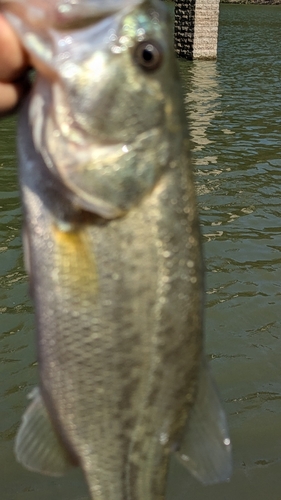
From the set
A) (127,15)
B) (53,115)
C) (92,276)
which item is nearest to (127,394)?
(92,276)

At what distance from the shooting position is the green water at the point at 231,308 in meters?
4.23

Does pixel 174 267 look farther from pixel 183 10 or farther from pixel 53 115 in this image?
pixel 183 10

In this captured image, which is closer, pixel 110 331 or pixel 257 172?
pixel 110 331

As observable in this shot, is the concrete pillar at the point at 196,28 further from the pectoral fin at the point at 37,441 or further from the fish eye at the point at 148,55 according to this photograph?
the pectoral fin at the point at 37,441

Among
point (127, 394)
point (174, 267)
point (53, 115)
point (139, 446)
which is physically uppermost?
point (53, 115)

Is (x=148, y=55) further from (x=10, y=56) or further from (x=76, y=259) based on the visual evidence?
(x=76, y=259)

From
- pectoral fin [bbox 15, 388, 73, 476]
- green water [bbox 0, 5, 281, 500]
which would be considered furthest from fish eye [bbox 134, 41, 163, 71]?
green water [bbox 0, 5, 281, 500]

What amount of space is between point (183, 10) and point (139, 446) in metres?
20.9

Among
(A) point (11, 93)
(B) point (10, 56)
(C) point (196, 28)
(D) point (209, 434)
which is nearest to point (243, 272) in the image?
(D) point (209, 434)

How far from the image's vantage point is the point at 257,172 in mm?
10461

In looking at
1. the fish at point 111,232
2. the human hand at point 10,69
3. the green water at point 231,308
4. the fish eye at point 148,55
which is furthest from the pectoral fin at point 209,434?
the green water at point 231,308

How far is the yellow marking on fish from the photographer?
1.76 metres

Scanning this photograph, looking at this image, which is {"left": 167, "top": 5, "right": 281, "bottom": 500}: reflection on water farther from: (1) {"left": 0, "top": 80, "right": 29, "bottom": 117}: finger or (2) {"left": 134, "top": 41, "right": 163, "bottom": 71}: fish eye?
(2) {"left": 134, "top": 41, "right": 163, "bottom": 71}: fish eye

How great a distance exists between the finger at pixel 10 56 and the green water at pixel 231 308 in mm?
3088
